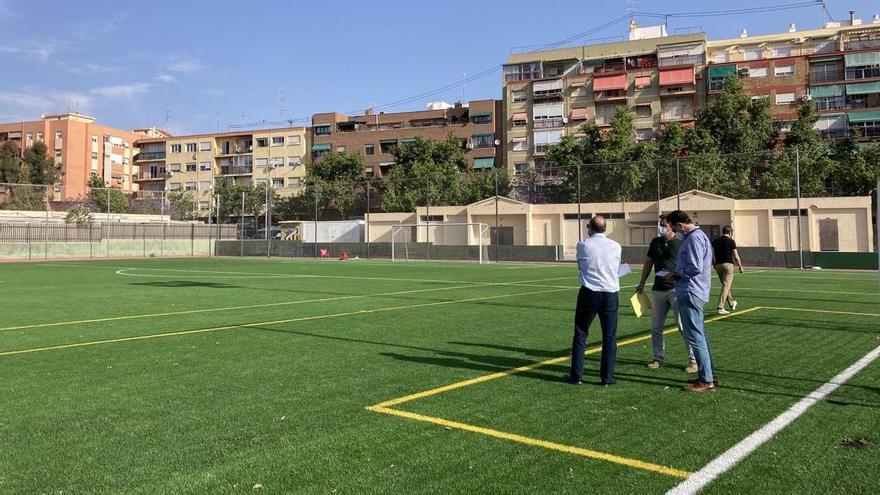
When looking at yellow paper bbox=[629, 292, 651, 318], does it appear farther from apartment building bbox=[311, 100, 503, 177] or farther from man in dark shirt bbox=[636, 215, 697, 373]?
apartment building bbox=[311, 100, 503, 177]

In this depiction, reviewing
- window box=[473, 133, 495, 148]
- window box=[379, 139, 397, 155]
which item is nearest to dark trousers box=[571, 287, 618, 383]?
window box=[473, 133, 495, 148]

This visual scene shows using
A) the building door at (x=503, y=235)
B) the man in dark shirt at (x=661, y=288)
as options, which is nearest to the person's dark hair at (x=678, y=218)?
the man in dark shirt at (x=661, y=288)

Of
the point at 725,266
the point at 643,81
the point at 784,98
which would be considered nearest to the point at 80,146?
the point at 643,81

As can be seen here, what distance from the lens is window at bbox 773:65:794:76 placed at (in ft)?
222

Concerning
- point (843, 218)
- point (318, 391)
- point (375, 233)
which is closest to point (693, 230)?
point (318, 391)

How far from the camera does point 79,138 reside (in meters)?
96.0

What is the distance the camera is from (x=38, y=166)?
82250 mm

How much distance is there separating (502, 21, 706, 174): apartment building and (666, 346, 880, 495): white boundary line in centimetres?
6517

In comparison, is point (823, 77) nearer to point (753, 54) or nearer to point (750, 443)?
point (753, 54)

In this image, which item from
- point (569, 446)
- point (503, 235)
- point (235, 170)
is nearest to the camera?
point (569, 446)

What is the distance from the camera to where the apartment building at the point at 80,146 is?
9475 centimetres

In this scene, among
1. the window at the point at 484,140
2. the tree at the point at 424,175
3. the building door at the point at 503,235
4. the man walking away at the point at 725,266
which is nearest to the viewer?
the man walking away at the point at 725,266

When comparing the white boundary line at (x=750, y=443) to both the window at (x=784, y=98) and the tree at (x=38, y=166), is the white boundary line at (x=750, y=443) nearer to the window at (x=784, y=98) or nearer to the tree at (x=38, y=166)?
the window at (x=784, y=98)

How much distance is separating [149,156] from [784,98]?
90423 millimetres
